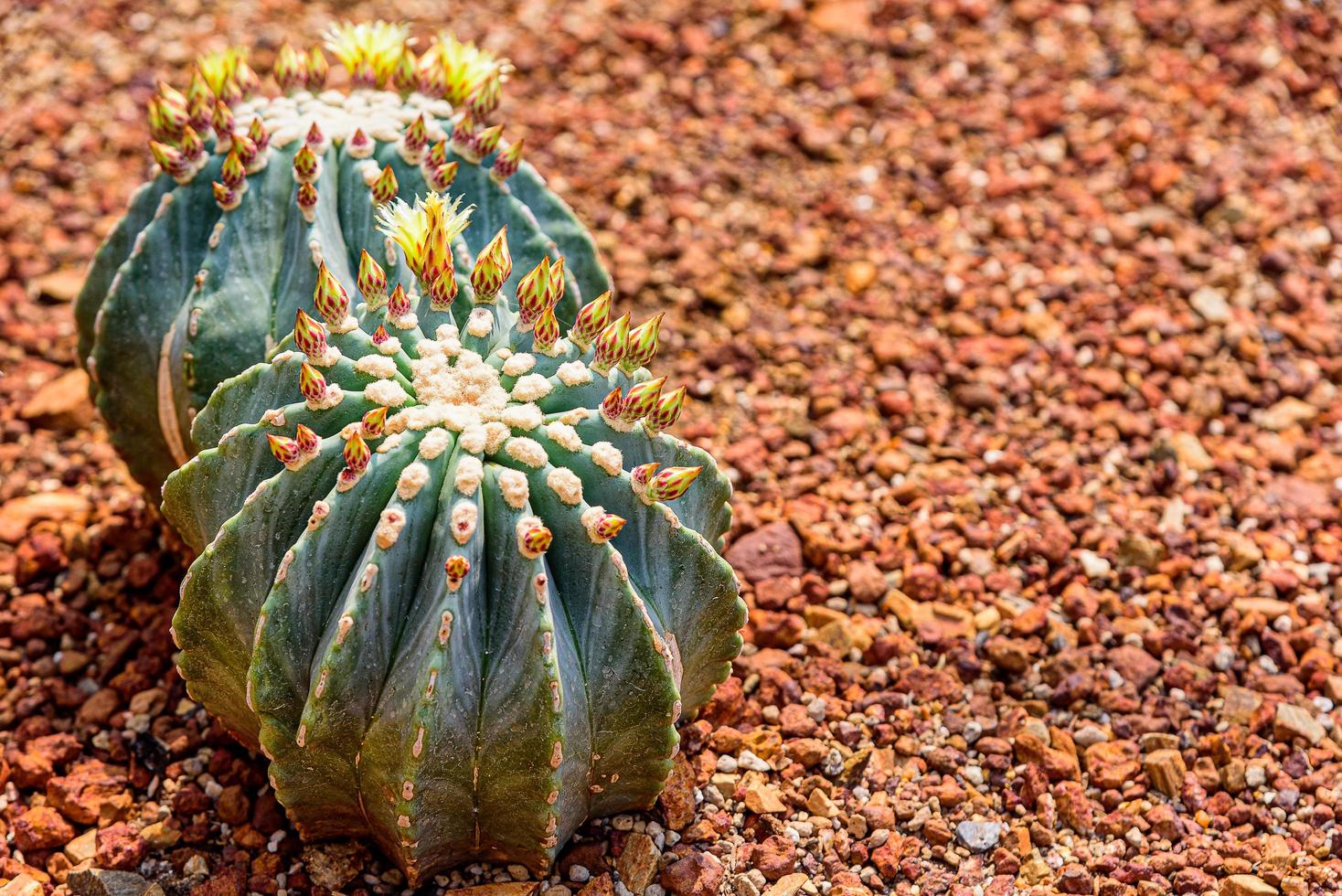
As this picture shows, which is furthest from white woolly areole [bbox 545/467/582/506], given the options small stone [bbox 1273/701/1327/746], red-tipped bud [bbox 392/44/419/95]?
small stone [bbox 1273/701/1327/746]

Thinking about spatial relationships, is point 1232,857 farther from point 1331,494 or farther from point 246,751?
point 246,751

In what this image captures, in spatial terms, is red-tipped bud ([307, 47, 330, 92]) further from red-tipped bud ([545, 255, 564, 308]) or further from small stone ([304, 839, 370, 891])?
small stone ([304, 839, 370, 891])

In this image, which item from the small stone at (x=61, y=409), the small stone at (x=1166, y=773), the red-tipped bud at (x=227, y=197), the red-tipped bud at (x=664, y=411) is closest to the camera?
the red-tipped bud at (x=664, y=411)

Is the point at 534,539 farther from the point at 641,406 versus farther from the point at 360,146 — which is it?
the point at 360,146

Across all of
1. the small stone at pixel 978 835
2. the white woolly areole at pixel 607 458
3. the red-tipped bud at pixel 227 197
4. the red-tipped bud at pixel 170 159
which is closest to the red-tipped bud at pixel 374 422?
the white woolly areole at pixel 607 458

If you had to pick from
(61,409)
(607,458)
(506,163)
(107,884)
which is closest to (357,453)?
(607,458)

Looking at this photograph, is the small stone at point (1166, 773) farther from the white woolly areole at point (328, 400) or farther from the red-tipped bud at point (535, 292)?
the white woolly areole at point (328, 400)

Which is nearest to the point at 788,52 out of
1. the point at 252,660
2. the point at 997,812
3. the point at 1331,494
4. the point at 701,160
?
the point at 701,160
